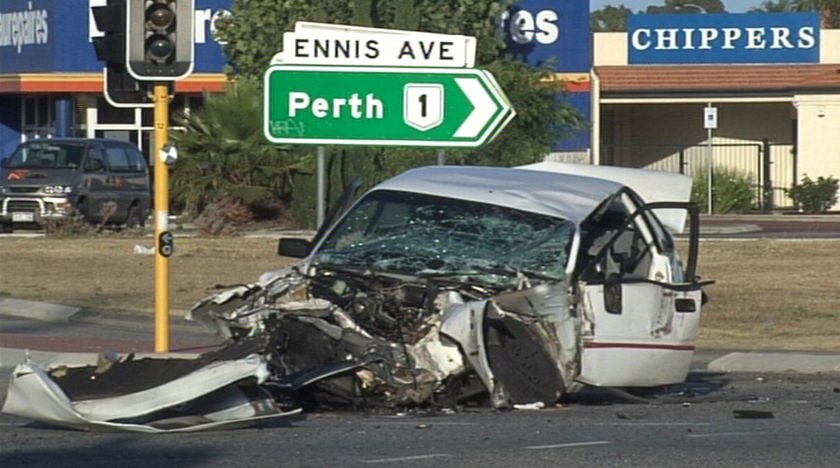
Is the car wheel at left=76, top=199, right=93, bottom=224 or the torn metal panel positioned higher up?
the car wheel at left=76, top=199, right=93, bottom=224

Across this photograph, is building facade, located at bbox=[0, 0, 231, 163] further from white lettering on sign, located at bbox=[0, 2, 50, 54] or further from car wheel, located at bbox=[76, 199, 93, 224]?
car wheel, located at bbox=[76, 199, 93, 224]

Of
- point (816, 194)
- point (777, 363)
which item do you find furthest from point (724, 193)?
point (777, 363)

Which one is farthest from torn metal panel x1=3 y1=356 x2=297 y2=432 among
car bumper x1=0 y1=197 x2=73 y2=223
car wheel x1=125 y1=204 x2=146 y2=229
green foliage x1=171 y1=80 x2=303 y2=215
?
green foliage x1=171 y1=80 x2=303 y2=215

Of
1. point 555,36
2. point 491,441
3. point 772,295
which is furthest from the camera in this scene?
point 555,36

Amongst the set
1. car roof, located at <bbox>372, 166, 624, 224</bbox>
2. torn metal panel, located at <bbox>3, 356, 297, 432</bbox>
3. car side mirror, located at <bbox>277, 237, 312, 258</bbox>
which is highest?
car roof, located at <bbox>372, 166, 624, 224</bbox>

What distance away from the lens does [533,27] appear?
4409 centimetres

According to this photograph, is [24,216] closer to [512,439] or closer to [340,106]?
[340,106]

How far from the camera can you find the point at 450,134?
576 inches

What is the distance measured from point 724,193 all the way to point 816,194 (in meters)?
2.17

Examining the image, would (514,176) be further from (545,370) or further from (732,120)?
(732,120)

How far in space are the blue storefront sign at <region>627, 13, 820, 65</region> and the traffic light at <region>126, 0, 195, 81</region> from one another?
111 ft

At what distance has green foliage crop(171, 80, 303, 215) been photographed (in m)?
32.0

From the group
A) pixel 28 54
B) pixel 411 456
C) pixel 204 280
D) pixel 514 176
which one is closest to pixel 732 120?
pixel 28 54

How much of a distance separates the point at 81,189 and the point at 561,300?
18801 mm
